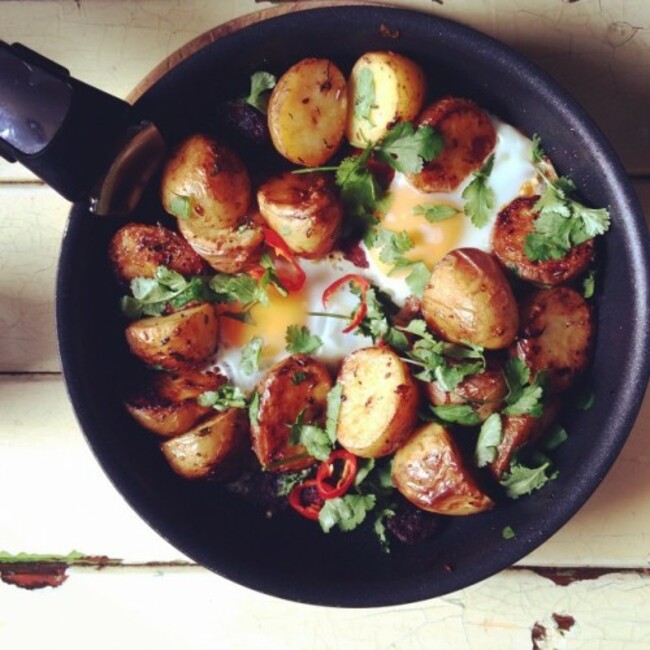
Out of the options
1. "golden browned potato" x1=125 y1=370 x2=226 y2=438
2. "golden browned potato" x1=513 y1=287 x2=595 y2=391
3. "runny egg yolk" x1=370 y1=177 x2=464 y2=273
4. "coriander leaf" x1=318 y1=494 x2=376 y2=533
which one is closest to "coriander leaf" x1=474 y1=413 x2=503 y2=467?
"golden browned potato" x1=513 y1=287 x2=595 y2=391

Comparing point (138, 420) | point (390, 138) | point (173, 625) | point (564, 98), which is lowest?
point (173, 625)

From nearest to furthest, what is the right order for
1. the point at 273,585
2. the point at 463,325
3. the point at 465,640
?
the point at 463,325, the point at 273,585, the point at 465,640

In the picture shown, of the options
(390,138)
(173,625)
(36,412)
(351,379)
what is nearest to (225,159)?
(390,138)

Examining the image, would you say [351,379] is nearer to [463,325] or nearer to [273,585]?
[463,325]

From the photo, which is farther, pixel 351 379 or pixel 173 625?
pixel 173 625

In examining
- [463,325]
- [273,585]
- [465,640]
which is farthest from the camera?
[465,640]

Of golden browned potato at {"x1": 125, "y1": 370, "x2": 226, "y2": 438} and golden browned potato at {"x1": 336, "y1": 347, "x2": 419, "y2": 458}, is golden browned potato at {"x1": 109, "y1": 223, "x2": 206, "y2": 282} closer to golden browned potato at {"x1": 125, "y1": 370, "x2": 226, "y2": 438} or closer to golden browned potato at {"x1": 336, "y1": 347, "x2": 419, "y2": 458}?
golden browned potato at {"x1": 125, "y1": 370, "x2": 226, "y2": 438}

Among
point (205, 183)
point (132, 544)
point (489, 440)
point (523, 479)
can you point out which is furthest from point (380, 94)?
point (132, 544)
